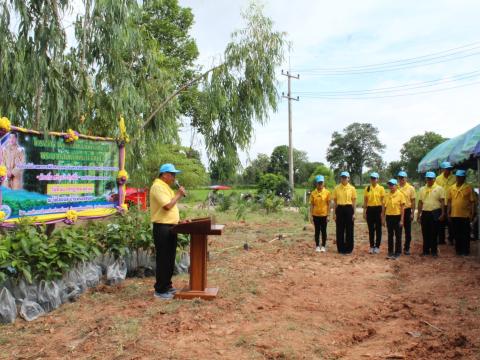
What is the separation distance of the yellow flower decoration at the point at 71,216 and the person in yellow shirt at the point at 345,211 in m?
4.70

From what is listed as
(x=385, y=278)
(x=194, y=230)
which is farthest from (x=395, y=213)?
(x=194, y=230)

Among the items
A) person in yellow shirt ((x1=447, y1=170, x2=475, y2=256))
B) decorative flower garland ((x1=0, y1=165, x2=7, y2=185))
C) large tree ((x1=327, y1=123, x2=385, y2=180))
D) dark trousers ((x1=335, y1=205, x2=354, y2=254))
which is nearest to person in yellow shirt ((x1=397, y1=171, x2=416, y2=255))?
person in yellow shirt ((x1=447, y1=170, x2=475, y2=256))

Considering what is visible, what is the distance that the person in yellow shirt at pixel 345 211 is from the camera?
321 inches

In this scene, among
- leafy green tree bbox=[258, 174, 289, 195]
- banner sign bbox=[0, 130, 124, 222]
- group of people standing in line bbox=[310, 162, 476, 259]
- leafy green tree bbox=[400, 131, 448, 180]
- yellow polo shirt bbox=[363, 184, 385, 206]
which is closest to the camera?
banner sign bbox=[0, 130, 124, 222]

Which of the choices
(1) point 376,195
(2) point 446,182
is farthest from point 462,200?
(1) point 376,195

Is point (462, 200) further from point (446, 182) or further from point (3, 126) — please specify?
point (3, 126)

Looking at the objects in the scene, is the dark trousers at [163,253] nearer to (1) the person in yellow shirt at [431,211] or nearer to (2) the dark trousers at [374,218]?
(2) the dark trousers at [374,218]

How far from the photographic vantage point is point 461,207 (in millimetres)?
7539

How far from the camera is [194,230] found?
4902 mm

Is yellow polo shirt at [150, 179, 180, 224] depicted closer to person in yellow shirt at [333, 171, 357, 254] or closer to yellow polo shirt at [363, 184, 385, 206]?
person in yellow shirt at [333, 171, 357, 254]

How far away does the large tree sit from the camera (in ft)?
276

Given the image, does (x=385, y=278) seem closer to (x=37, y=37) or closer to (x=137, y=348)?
(x=137, y=348)

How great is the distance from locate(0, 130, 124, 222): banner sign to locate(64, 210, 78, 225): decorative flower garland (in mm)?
33

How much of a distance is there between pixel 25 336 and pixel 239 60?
7107 mm
